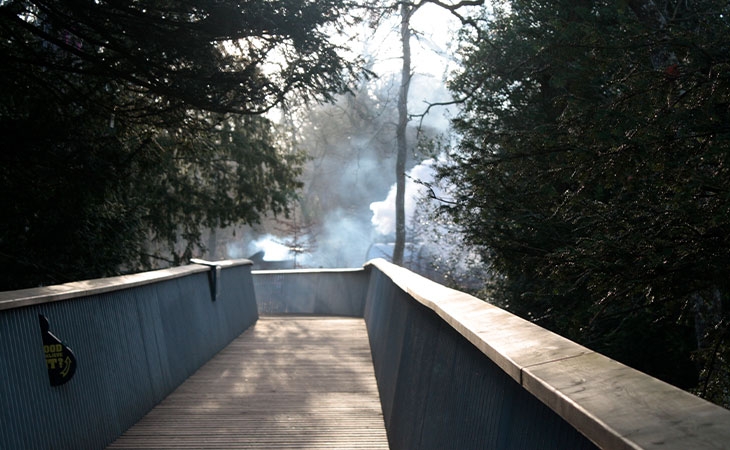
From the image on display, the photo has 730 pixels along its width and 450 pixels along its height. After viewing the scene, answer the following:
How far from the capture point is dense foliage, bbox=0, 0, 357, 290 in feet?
30.1

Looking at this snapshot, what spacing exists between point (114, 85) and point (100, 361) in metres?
5.88

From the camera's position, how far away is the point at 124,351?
684 cm

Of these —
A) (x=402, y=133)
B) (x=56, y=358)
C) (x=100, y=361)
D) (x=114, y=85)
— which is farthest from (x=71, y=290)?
(x=402, y=133)

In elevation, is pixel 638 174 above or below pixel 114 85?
below

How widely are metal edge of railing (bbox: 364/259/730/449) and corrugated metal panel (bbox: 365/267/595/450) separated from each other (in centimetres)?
9

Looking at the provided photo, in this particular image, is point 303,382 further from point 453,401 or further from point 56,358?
point 453,401

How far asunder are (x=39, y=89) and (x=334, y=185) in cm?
6898

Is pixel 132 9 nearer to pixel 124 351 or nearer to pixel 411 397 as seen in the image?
pixel 124 351

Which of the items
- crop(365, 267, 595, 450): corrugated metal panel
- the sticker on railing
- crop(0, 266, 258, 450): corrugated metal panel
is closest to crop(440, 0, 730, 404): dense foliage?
crop(365, 267, 595, 450): corrugated metal panel

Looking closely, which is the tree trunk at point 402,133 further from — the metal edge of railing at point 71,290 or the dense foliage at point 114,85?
the metal edge of railing at point 71,290

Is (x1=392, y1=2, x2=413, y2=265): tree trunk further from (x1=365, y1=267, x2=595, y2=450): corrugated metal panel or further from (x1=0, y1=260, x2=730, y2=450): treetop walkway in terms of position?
(x1=365, y1=267, x2=595, y2=450): corrugated metal panel

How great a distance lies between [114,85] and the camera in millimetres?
11188

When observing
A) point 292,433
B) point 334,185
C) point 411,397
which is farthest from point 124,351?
point 334,185

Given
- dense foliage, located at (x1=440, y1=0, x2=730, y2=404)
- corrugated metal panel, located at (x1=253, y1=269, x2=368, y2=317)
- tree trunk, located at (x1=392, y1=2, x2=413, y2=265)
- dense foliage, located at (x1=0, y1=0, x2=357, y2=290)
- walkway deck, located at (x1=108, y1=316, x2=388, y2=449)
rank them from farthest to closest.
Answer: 1. tree trunk, located at (x1=392, y1=2, x2=413, y2=265)
2. corrugated metal panel, located at (x1=253, y1=269, x2=368, y2=317)
3. dense foliage, located at (x1=0, y1=0, x2=357, y2=290)
4. walkway deck, located at (x1=108, y1=316, x2=388, y2=449)
5. dense foliage, located at (x1=440, y1=0, x2=730, y2=404)
